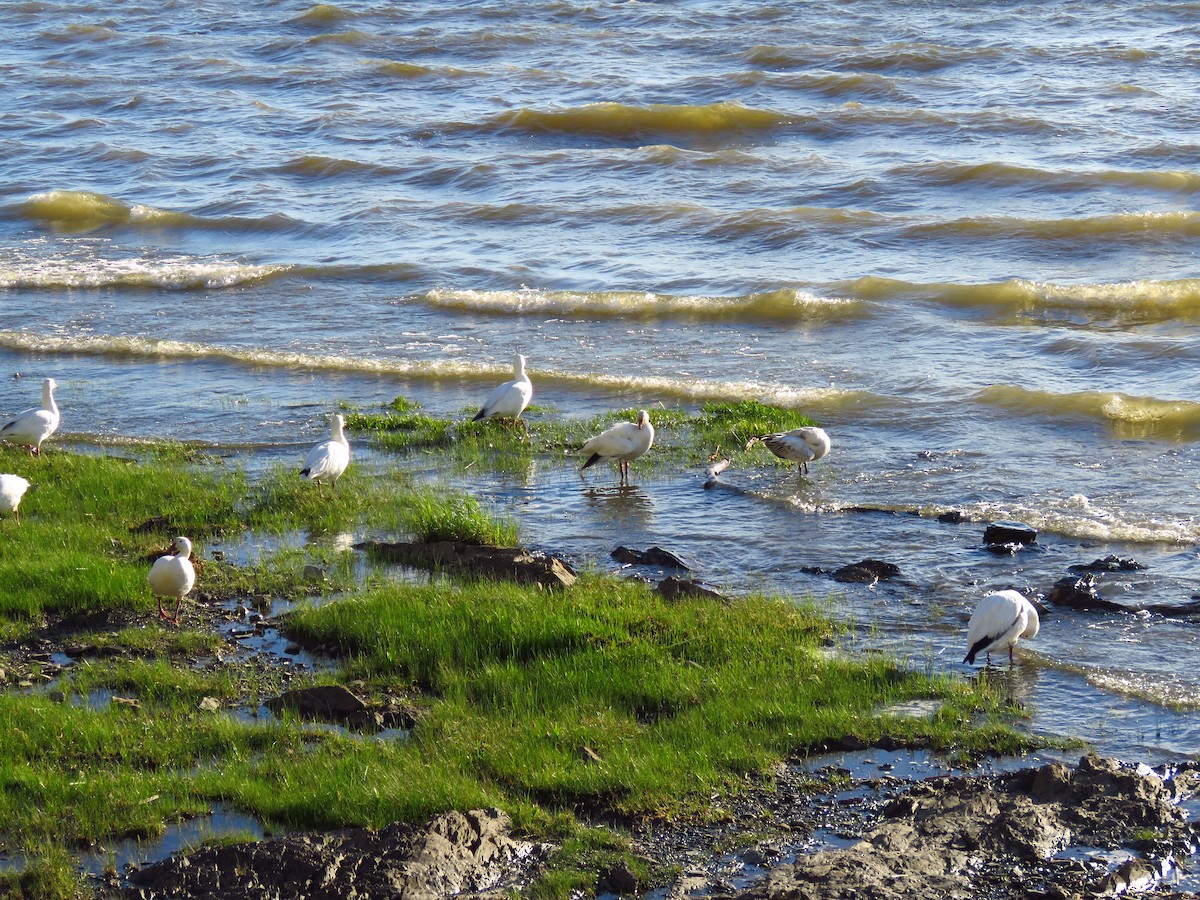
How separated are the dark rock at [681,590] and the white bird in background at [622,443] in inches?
109

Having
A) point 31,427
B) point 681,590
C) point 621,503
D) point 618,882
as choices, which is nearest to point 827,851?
point 618,882

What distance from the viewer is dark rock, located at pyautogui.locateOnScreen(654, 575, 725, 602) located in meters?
8.78

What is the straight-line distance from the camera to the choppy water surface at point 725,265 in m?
10.5

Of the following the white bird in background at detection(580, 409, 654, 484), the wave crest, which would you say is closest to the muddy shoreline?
the white bird in background at detection(580, 409, 654, 484)

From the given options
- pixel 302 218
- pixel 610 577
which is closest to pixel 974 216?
pixel 302 218

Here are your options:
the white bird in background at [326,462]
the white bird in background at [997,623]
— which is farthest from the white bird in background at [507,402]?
the white bird in background at [997,623]

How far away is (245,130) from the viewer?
1124 inches

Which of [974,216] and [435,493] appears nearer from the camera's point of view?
[435,493]

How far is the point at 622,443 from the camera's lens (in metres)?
11.6

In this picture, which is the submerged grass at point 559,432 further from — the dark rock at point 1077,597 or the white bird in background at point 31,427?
the dark rock at point 1077,597

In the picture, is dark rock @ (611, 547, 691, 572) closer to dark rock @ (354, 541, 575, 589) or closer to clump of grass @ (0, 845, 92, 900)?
dark rock @ (354, 541, 575, 589)

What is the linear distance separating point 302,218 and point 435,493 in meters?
12.4

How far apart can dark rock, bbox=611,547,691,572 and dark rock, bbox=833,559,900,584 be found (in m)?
1.04

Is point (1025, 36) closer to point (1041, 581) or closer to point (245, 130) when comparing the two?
point (245, 130)
